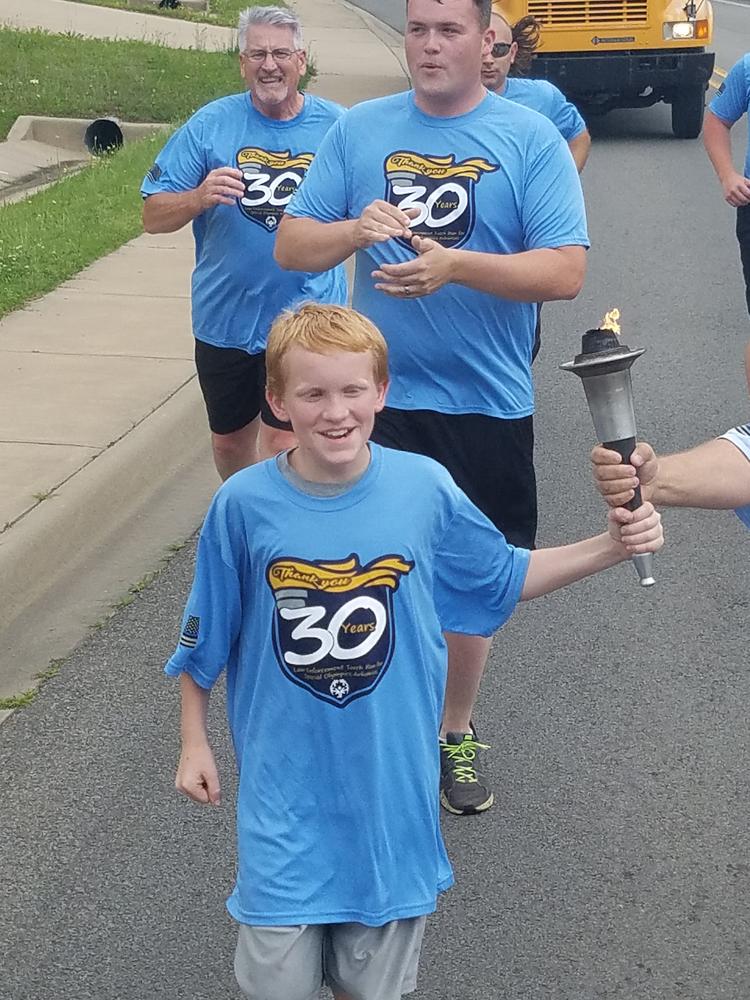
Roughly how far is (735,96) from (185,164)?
8.87 ft

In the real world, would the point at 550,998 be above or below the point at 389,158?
below

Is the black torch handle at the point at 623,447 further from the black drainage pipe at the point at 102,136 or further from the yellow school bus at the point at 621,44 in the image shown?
the black drainage pipe at the point at 102,136

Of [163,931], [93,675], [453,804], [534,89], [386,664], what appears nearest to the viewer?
[386,664]

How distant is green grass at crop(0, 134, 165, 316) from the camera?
11141 millimetres

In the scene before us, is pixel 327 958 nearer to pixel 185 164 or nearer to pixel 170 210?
pixel 170 210

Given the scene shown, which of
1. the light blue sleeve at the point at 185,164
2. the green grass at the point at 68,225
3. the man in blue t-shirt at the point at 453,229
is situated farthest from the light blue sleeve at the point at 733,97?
the green grass at the point at 68,225

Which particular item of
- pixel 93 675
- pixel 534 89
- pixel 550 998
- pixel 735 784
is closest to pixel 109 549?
pixel 93 675

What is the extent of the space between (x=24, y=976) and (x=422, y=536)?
5.08 ft

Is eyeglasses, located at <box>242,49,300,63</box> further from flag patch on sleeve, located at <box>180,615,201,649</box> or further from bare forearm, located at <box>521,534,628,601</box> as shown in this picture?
flag patch on sleeve, located at <box>180,615,201,649</box>

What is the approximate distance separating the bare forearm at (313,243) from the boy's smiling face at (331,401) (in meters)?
1.19

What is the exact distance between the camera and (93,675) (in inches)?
223

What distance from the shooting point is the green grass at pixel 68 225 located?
11141 millimetres

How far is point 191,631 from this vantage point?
3150 mm

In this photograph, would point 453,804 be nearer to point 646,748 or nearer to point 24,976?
point 646,748
